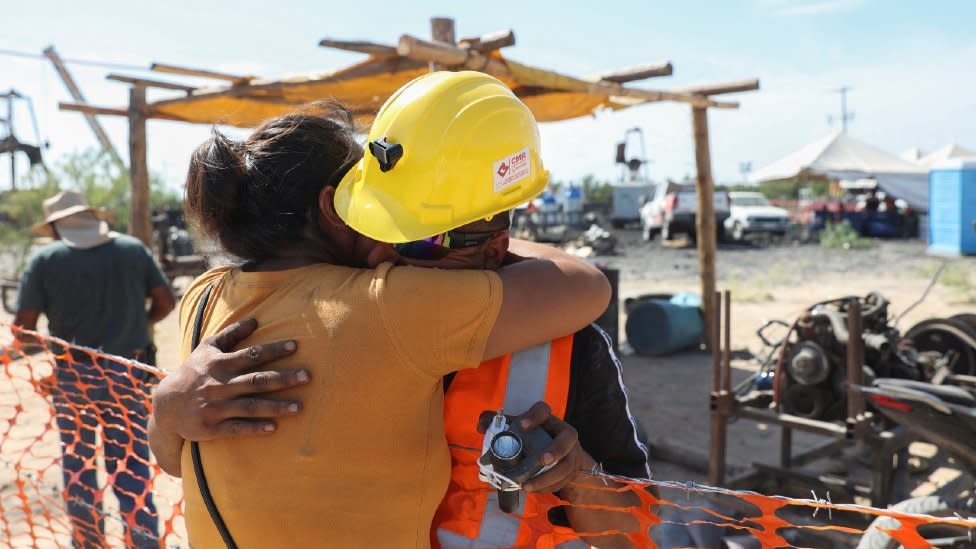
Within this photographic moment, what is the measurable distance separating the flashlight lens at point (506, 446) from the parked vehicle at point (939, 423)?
8.42 ft

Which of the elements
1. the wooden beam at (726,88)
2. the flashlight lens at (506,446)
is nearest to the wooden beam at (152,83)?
the wooden beam at (726,88)

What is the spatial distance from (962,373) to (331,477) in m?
5.89

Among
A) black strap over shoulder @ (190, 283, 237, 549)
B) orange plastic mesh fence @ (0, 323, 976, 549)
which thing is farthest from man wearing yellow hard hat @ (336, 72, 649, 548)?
orange plastic mesh fence @ (0, 323, 976, 549)

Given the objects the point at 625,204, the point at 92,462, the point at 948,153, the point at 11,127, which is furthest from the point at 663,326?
the point at 948,153

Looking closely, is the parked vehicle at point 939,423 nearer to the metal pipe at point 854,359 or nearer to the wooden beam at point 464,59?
the metal pipe at point 854,359

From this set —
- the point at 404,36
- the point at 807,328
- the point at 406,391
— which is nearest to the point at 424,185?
the point at 406,391

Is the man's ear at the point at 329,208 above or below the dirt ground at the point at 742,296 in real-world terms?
above

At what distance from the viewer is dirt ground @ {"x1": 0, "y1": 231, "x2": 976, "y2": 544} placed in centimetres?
614

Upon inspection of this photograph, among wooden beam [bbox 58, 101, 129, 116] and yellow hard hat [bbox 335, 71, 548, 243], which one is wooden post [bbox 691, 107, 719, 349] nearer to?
wooden beam [bbox 58, 101, 129, 116]

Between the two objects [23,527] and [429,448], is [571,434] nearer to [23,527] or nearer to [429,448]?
[429,448]

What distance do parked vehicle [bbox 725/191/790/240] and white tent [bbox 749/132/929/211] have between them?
7982 mm

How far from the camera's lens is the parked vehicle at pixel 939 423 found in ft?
10.6

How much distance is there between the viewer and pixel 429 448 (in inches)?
50.2

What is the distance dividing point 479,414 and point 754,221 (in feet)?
80.6
